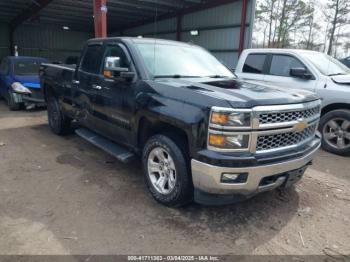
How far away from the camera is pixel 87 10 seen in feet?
56.9

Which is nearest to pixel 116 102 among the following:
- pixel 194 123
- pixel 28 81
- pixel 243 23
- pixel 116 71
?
pixel 116 71

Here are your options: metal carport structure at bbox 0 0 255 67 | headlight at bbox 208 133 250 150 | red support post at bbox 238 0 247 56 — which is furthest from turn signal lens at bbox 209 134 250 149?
red support post at bbox 238 0 247 56

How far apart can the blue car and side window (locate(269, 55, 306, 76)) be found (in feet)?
21.9

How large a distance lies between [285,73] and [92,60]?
411cm

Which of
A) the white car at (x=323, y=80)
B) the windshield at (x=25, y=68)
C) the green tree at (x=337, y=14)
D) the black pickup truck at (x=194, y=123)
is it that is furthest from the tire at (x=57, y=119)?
the green tree at (x=337, y=14)

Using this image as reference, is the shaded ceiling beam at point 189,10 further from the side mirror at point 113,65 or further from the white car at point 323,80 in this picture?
the side mirror at point 113,65

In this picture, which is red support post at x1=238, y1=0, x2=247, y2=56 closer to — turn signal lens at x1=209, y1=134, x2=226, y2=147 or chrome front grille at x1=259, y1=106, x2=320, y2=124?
chrome front grille at x1=259, y1=106, x2=320, y2=124

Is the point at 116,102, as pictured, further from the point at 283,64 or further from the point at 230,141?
the point at 283,64

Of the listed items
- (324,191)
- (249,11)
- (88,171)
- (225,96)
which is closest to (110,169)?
(88,171)

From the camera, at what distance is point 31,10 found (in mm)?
16062

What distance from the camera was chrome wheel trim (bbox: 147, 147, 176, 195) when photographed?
3.41 metres

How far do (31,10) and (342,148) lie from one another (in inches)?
647

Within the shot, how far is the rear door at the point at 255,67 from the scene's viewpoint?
6989 millimetres

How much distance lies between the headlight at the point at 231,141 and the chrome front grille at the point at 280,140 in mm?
154
